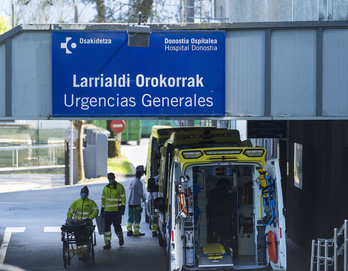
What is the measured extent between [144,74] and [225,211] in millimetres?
2752

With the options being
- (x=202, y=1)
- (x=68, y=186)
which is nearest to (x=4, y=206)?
(x=68, y=186)

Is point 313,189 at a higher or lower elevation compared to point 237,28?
lower

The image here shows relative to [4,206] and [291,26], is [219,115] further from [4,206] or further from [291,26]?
[4,206]

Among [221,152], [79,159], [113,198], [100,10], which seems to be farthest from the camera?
[100,10]

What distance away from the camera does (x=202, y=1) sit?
1531 inches

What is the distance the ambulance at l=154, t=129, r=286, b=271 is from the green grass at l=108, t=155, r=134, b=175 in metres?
21.3

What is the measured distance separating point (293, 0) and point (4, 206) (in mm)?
12189

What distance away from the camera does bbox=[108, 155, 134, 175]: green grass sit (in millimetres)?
35031

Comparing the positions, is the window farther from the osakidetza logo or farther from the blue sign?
the osakidetza logo

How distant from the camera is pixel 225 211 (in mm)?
13258

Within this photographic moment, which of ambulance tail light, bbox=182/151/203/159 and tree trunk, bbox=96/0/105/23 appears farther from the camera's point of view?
tree trunk, bbox=96/0/105/23

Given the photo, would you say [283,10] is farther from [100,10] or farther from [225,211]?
[100,10]

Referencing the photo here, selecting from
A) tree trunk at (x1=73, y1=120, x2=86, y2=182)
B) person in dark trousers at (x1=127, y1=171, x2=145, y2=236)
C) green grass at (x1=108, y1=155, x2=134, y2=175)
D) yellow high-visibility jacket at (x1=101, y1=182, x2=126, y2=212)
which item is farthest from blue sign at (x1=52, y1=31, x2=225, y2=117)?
green grass at (x1=108, y1=155, x2=134, y2=175)

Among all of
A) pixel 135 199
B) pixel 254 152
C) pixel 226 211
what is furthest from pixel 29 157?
pixel 254 152
